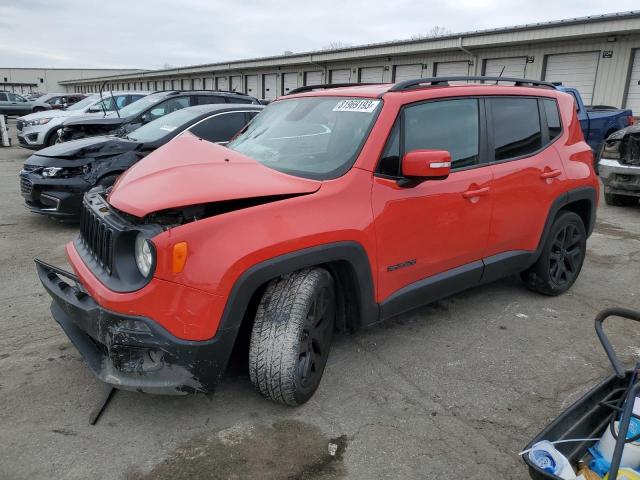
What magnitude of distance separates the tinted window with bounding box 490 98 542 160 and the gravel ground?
4.35 feet

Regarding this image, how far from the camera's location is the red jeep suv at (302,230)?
7.72 feet

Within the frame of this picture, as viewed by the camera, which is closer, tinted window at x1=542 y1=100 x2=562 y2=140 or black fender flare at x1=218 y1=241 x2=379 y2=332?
black fender flare at x1=218 y1=241 x2=379 y2=332

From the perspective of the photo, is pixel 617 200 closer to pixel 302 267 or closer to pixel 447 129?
pixel 447 129

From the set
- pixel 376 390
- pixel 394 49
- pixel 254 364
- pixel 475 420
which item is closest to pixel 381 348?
pixel 376 390

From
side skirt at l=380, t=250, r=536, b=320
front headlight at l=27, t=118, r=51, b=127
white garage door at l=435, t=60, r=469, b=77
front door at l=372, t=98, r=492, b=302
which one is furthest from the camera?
white garage door at l=435, t=60, r=469, b=77

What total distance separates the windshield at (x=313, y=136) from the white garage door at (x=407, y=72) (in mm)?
17926

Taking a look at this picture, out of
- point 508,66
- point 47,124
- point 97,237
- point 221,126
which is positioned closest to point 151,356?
point 97,237

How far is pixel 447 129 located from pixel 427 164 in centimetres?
75

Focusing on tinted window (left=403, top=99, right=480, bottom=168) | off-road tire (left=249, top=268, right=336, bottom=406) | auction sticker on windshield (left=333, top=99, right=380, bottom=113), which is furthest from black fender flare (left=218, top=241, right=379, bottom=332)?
auction sticker on windshield (left=333, top=99, right=380, bottom=113)

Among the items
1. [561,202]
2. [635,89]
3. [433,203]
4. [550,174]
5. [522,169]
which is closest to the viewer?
[433,203]

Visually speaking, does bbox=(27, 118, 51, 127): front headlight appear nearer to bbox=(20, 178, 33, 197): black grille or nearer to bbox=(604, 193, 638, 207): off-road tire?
bbox=(20, 178, 33, 197): black grille

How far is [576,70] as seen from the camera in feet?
51.9

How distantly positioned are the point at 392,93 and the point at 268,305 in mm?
1584

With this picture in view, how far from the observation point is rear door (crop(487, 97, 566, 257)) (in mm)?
3750
